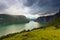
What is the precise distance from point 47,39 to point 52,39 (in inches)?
53.4

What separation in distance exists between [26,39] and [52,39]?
7.14 m

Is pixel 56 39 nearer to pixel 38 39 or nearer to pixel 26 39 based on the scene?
pixel 38 39

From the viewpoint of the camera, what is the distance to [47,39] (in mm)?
30562

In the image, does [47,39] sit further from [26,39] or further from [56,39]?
[26,39]

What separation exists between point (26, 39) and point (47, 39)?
580cm

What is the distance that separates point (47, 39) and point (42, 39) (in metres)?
1.37

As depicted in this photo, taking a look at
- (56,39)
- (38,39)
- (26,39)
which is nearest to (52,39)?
(56,39)

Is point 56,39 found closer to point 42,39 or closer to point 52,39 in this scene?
point 52,39

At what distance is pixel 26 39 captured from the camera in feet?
104

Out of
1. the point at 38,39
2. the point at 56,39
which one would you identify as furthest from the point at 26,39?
the point at 56,39

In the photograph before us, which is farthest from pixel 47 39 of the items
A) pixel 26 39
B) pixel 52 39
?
pixel 26 39

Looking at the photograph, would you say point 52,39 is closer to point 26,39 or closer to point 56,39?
point 56,39

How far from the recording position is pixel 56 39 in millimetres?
30688

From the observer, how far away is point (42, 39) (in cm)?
3097
